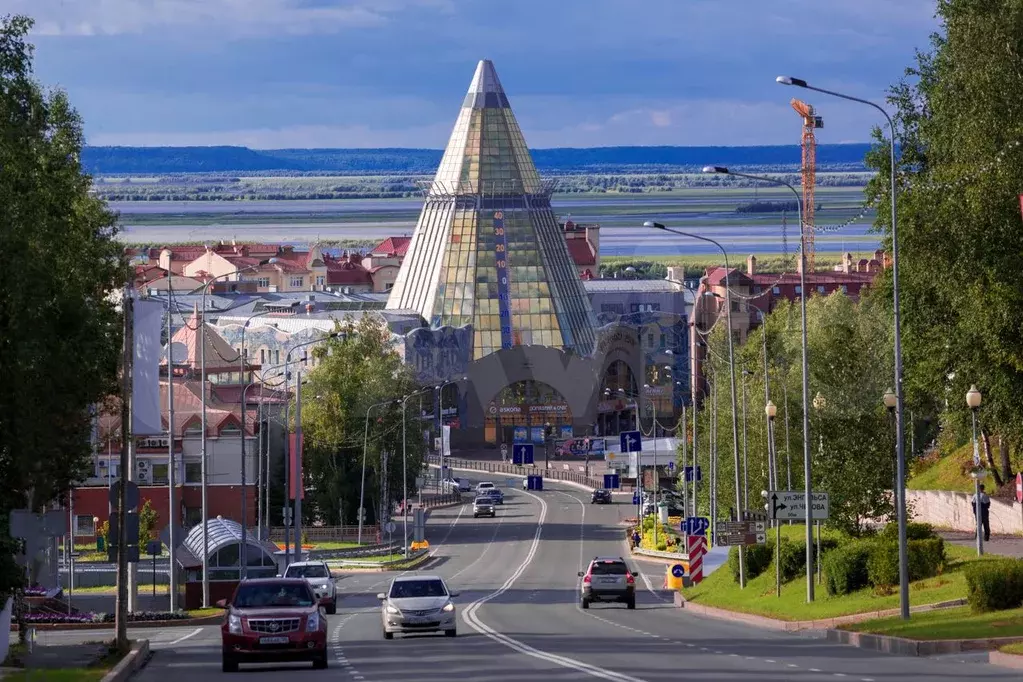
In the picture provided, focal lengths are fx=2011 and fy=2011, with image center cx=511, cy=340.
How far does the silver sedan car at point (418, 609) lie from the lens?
3962 centimetres

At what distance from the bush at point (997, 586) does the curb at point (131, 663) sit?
13.9 metres

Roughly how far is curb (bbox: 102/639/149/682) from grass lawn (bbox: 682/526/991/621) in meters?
13.8

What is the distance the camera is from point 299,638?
100 feet

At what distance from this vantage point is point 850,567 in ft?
141

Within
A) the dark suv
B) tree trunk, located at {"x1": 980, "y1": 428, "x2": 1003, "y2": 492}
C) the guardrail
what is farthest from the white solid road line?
the guardrail

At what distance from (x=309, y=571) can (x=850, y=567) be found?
17.3 m

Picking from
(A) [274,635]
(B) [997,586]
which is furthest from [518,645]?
(B) [997,586]

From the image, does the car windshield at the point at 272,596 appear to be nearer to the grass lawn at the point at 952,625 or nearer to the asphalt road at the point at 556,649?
the asphalt road at the point at 556,649

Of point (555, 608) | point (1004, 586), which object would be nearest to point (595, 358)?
point (555, 608)

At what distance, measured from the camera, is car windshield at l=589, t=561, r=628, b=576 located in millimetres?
55250

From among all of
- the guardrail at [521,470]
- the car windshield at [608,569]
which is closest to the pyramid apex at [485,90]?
the guardrail at [521,470]

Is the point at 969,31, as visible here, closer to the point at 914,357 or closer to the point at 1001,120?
the point at 1001,120

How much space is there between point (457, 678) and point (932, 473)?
169ft

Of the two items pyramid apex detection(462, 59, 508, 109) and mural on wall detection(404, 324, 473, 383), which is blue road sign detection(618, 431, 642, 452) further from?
pyramid apex detection(462, 59, 508, 109)
